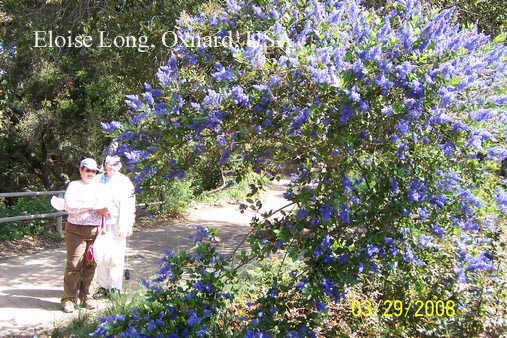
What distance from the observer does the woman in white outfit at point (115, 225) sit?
220 inches

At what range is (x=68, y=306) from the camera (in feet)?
17.2

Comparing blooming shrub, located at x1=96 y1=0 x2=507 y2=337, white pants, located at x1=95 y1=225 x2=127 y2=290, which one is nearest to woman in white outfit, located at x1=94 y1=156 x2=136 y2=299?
white pants, located at x1=95 y1=225 x2=127 y2=290

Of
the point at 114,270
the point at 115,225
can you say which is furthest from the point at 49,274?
the point at 115,225

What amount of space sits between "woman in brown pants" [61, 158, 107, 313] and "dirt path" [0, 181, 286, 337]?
203 millimetres

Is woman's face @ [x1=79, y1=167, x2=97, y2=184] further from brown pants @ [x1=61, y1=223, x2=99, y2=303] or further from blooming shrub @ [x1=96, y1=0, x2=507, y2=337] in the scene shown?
blooming shrub @ [x1=96, y1=0, x2=507, y2=337]

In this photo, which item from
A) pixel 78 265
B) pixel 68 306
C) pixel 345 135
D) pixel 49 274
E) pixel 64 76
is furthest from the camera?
pixel 64 76

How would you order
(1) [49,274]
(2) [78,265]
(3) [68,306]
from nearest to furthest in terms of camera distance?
(3) [68,306], (2) [78,265], (1) [49,274]

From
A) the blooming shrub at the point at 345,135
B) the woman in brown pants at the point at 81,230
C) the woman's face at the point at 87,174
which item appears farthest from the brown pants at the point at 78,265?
the blooming shrub at the point at 345,135

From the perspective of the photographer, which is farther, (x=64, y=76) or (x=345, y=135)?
(x=64, y=76)

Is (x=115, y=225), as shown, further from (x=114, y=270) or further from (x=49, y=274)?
(x=49, y=274)

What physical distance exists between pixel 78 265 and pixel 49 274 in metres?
1.75

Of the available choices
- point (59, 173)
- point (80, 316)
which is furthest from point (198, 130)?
point (59, 173)

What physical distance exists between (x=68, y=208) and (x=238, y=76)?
2.99 metres

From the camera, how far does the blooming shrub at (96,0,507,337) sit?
2863 millimetres
